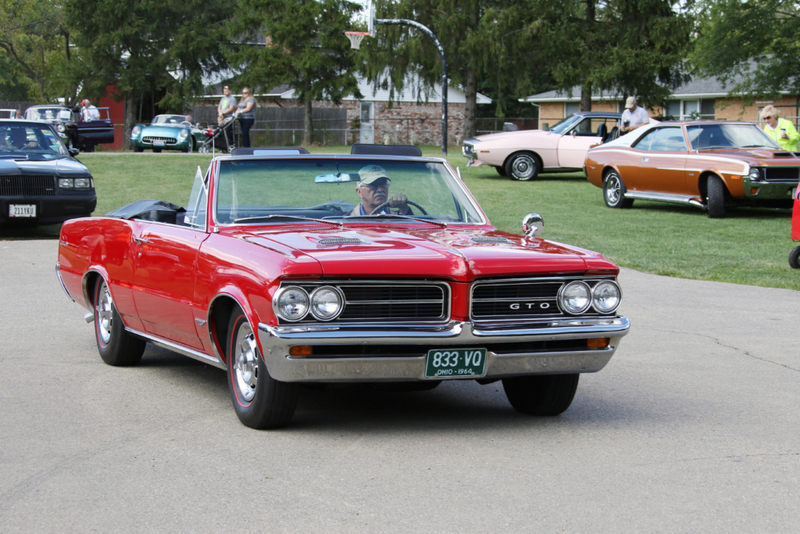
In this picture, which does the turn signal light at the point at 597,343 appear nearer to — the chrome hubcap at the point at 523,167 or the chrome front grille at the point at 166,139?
the chrome hubcap at the point at 523,167

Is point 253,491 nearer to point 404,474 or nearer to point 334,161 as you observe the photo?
point 404,474

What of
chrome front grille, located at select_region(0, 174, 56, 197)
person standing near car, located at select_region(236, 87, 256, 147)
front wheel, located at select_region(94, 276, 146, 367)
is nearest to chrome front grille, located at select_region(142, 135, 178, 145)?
person standing near car, located at select_region(236, 87, 256, 147)

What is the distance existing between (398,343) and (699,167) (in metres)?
13.7

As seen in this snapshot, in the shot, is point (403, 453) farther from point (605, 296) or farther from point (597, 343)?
point (605, 296)

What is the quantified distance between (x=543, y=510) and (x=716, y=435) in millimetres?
1646

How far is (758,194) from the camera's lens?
647 inches

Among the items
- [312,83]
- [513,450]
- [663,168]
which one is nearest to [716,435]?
[513,450]

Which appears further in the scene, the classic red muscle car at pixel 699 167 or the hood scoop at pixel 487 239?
the classic red muscle car at pixel 699 167

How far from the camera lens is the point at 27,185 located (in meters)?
14.6

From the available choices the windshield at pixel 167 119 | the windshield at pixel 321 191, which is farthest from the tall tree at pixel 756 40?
the windshield at pixel 321 191

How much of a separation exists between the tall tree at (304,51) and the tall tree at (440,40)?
3.61 metres

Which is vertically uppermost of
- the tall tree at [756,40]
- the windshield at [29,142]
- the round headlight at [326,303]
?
the tall tree at [756,40]

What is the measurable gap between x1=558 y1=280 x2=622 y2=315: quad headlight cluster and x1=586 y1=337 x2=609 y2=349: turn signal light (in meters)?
0.14

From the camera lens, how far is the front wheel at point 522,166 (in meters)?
24.6
